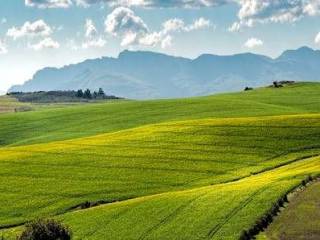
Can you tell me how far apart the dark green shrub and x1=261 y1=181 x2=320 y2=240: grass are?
1438 cm

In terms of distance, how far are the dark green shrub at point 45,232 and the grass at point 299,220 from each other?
47.2 ft

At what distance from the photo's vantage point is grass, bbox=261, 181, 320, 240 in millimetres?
39750

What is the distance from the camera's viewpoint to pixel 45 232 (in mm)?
43781

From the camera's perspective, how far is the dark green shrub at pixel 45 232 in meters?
43.6

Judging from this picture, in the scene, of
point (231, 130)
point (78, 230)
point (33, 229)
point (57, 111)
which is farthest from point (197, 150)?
point (57, 111)

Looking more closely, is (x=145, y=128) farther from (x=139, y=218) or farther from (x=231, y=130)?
(x=139, y=218)

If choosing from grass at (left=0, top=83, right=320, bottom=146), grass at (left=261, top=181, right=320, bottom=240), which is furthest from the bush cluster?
grass at (left=0, top=83, right=320, bottom=146)

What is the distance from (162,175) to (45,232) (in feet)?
76.6

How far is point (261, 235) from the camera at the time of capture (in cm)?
4097

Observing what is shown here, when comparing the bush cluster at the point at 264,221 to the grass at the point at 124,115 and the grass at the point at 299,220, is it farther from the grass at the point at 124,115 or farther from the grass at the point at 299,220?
the grass at the point at 124,115

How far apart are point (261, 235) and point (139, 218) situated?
38.6 ft

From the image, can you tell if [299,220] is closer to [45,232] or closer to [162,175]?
[45,232]

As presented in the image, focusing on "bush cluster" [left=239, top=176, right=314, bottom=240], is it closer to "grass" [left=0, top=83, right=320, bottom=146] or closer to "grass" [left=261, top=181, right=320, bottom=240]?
"grass" [left=261, top=181, right=320, bottom=240]

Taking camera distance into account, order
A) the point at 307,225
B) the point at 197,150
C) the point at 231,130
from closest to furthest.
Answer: the point at 307,225, the point at 197,150, the point at 231,130
